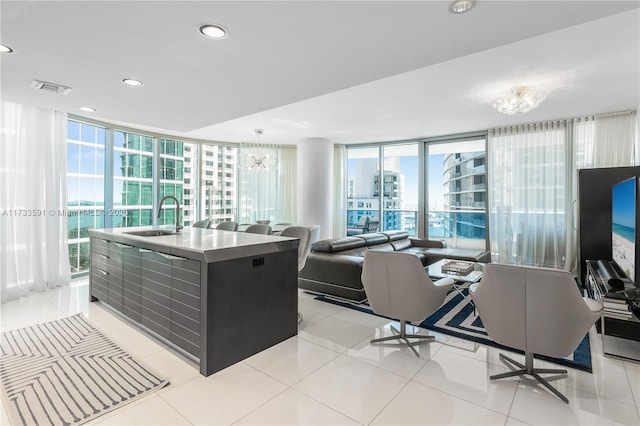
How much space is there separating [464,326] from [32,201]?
579cm

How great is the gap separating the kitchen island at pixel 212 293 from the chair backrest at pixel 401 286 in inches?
31.0

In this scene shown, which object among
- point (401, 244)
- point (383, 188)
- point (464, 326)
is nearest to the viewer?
point (464, 326)

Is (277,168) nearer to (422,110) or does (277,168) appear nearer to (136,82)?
(422,110)

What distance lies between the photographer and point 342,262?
4.01 metres

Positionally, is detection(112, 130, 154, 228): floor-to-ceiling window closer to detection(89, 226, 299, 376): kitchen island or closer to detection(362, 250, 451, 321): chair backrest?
detection(89, 226, 299, 376): kitchen island

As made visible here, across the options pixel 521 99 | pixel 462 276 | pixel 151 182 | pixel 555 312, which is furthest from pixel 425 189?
pixel 151 182

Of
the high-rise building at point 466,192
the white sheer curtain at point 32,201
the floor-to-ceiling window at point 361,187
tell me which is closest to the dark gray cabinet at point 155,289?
the white sheer curtain at point 32,201

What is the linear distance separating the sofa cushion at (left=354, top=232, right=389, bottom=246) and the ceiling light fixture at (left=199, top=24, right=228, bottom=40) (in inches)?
139

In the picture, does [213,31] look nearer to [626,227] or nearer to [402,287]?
[402,287]

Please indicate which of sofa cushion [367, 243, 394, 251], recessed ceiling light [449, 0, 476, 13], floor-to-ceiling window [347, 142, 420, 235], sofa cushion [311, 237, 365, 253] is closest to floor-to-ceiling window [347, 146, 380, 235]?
floor-to-ceiling window [347, 142, 420, 235]

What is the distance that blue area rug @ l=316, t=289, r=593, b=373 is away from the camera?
8.40 feet

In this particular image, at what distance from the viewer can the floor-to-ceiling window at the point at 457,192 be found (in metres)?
6.93

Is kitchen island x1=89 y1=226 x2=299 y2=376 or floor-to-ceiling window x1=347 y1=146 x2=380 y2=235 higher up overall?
floor-to-ceiling window x1=347 y1=146 x2=380 y2=235

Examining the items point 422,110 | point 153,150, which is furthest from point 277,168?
point 422,110
